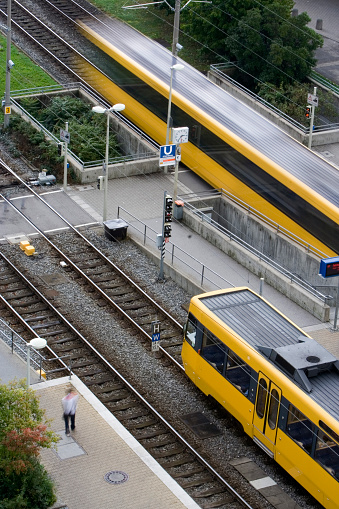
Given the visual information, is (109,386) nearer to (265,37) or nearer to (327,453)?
(327,453)

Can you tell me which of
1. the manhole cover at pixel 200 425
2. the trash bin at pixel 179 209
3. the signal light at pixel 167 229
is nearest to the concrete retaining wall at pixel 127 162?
the trash bin at pixel 179 209

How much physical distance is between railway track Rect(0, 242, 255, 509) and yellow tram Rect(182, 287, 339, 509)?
164 centimetres

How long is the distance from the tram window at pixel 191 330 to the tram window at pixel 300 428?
4.74 metres

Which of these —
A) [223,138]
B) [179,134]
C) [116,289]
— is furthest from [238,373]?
[223,138]

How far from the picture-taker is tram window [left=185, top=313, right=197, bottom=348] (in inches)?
1153

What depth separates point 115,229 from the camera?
38844mm

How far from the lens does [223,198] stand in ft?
137

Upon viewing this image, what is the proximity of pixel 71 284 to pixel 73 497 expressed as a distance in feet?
41.1

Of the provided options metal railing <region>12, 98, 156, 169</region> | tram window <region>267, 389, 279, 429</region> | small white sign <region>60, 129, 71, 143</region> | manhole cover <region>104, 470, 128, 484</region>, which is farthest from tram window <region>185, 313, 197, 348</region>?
metal railing <region>12, 98, 156, 169</region>

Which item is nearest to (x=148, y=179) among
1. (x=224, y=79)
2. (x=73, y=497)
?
(x=224, y=79)

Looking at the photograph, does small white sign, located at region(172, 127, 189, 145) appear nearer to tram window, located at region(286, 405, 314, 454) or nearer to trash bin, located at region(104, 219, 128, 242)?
trash bin, located at region(104, 219, 128, 242)

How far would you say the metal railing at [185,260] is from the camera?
118 feet

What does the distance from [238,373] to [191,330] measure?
103 inches

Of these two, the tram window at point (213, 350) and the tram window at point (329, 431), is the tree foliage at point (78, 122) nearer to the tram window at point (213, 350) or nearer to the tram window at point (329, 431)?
the tram window at point (213, 350)
